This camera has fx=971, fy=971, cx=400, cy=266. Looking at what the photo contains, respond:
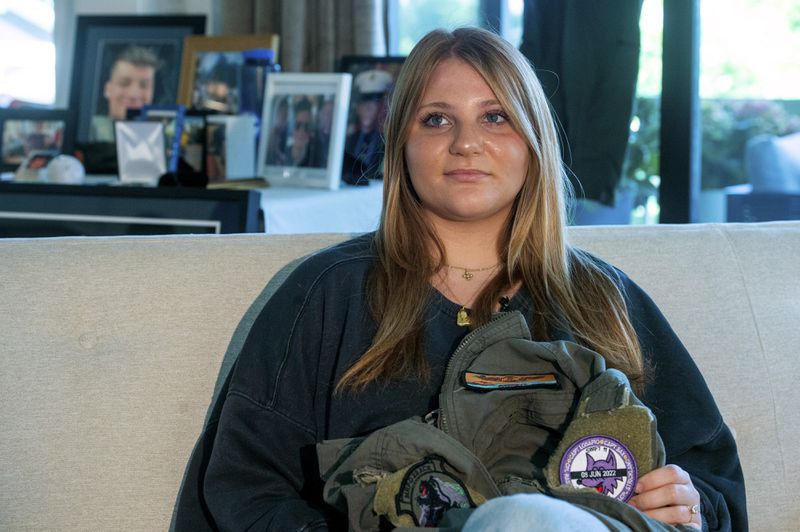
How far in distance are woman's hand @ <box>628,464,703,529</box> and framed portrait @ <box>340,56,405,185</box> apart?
5.69ft

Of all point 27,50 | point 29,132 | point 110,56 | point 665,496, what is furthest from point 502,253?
point 27,50

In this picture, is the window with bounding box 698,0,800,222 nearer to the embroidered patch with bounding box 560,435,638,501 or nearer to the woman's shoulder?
the woman's shoulder

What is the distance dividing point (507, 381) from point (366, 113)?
1885 millimetres

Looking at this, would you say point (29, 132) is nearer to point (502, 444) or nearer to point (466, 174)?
point (466, 174)

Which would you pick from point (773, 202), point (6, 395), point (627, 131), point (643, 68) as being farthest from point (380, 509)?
point (643, 68)

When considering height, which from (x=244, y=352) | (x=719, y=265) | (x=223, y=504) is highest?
(x=719, y=265)

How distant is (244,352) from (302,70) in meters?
2.70

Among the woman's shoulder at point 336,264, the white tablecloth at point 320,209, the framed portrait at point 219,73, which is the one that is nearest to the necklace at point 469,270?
the woman's shoulder at point 336,264

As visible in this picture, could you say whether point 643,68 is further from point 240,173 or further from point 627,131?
point 240,173

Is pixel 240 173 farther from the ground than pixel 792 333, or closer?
farther from the ground

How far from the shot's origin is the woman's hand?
45.1 inches

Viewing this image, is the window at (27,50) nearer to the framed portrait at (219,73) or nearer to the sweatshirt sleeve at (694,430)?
the framed portrait at (219,73)

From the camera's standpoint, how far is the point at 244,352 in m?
1.31

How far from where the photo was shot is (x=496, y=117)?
1435mm
